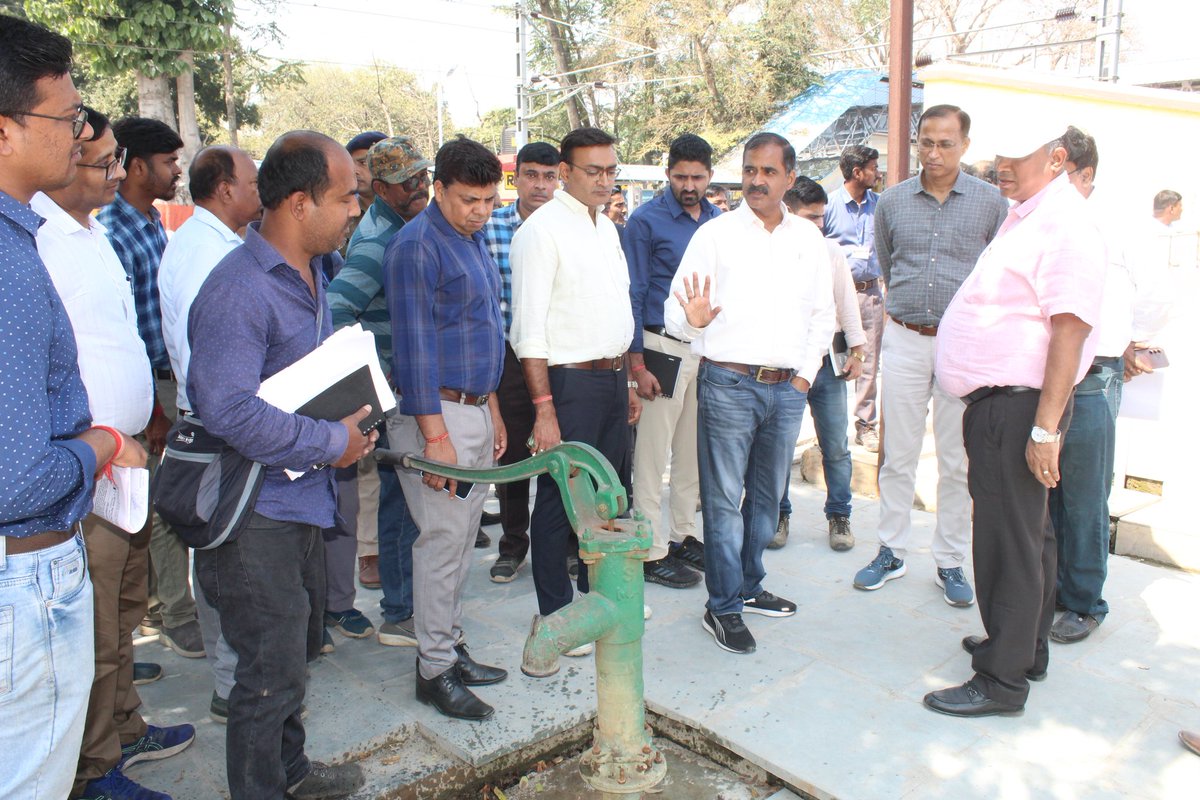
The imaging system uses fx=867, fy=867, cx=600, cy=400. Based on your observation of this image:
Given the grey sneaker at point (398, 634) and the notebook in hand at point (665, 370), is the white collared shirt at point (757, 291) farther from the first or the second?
the grey sneaker at point (398, 634)

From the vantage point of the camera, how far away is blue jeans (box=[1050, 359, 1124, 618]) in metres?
3.50

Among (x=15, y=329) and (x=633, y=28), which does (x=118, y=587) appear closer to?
(x=15, y=329)

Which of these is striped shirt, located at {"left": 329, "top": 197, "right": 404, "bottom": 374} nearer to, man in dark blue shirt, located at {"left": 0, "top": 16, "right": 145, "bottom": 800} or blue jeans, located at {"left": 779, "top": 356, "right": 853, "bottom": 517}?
man in dark blue shirt, located at {"left": 0, "top": 16, "right": 145, "bottom": 800}

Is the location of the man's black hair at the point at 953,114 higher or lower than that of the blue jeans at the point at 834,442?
higher

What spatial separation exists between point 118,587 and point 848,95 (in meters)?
26.0

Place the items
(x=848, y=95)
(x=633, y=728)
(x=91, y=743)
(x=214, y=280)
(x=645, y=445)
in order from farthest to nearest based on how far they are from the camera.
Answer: (x=848, y=95) → (x=645, y=445) → (x=91, y=743) → (x=214, y=280) → (x=633, y=728)

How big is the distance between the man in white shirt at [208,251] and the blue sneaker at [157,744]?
0.45ft

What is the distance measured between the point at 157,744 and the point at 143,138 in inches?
94.8

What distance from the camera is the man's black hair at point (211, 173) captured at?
3.35 metres

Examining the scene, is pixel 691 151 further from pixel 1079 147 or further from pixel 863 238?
pixel 863 238

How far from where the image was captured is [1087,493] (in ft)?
11.7

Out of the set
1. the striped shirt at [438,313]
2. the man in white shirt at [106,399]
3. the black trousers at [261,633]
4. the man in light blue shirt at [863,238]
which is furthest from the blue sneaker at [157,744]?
the man in light blue shirt at [863,238]

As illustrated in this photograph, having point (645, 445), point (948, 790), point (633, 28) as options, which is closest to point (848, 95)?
point (633, 28)

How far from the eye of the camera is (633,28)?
90.0 feet
